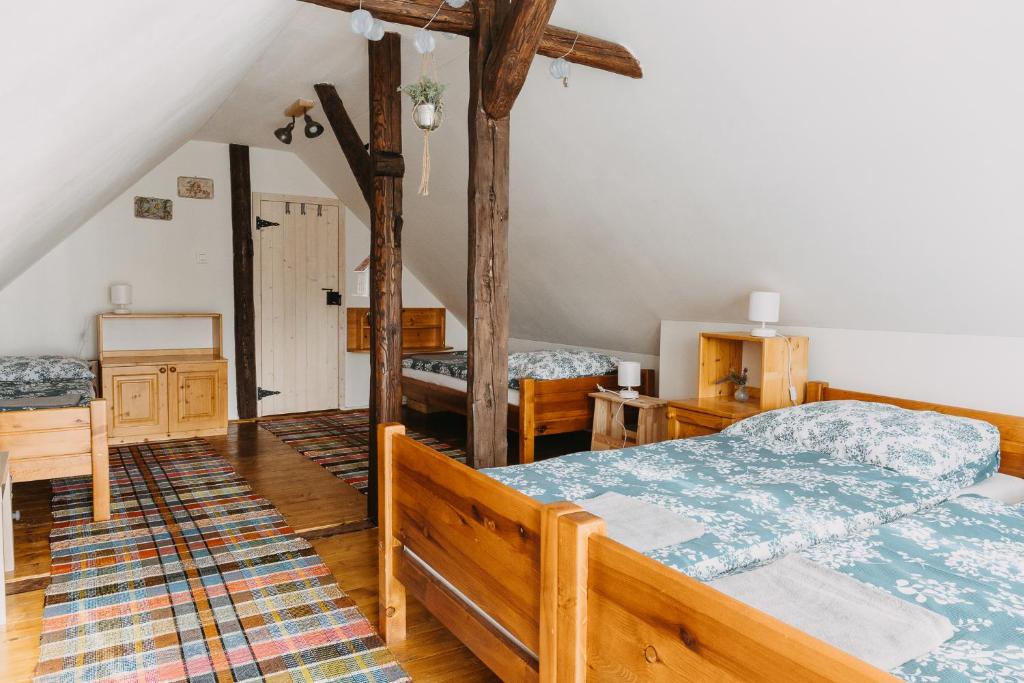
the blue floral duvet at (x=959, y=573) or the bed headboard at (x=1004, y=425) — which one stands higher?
the bed headboard at (x=1004, y=425)

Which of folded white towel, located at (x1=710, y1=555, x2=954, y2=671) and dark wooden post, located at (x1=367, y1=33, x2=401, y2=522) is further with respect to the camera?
dark wooden post, located at (x1=367, y1=33, x2=401, y2=522)

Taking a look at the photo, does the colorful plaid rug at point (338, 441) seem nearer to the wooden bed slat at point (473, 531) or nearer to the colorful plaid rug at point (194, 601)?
the colorful plaid rug at point (194, 601)

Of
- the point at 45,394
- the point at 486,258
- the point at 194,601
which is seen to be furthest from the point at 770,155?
the point at 45,394

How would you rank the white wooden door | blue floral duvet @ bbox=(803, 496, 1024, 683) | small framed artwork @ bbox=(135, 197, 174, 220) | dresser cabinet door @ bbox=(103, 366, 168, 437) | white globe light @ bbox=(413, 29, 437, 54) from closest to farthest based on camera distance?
blue floral duvet @ bbox=(803, 496, 1024, 683)
white globe light @ bbox=(413, 29, 437, 54)
dresser cabinet door @ bbox=(103, 366, 168, 437)
small framed artwork @ bbox=(135, 197, 174, 220)
the white wooden door

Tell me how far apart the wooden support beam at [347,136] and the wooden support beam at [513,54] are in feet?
4.08

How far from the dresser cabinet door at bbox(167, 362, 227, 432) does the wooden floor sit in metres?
0.20

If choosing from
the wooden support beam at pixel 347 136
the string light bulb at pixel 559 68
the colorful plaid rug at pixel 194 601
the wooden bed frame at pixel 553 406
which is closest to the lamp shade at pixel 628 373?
the wooden bed frame at pixel 553 406

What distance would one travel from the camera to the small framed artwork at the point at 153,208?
5484 millimetres

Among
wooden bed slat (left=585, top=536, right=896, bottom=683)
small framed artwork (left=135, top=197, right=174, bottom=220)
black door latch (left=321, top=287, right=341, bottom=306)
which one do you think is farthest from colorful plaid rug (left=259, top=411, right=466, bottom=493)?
wooden bed slat (left=585, top=536, right=896, bottom=683)

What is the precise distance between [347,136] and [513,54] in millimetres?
1890

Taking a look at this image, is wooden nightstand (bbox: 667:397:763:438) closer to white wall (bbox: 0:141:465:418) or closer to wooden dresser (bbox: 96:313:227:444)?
wooden dresser (bbox: 96:313:227:444)

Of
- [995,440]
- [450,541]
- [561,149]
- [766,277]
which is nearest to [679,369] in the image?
[766,277]

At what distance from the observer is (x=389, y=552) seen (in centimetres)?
222

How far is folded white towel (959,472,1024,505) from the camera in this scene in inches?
95.8
